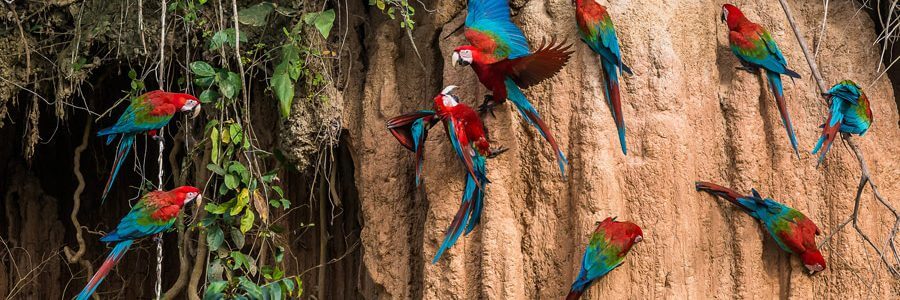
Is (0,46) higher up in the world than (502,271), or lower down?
higher up

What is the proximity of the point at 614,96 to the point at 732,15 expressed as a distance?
1.55 feet

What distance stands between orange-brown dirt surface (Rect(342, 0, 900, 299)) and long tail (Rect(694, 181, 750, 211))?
0.10 feet

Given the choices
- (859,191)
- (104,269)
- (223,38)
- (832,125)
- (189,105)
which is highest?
(223,38)

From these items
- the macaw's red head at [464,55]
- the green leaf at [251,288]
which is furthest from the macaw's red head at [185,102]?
the macaw's red head at [464,55]

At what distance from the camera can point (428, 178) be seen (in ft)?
12.4

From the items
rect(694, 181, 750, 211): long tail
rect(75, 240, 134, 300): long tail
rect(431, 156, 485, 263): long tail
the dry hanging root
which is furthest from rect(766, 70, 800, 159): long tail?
rect(75, 240, 134, 300): long tail

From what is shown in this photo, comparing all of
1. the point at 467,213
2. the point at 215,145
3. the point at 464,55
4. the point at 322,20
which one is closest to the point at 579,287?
the point at 467,213

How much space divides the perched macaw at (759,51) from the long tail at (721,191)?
0.79 ft

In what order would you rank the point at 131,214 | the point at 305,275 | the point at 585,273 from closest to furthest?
the point at 585,273 → the point at 131,214 → the point at 305,275

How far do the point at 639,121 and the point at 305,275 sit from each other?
1549 millimetres

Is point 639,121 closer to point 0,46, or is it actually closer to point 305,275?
point 305,275

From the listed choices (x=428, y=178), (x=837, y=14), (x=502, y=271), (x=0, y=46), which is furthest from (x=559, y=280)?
(x=0, y=46)

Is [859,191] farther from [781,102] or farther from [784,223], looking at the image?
[781,102]

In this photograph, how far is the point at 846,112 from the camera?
3561mm
